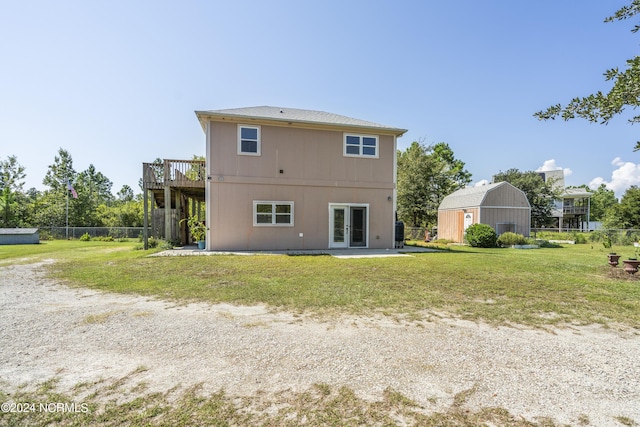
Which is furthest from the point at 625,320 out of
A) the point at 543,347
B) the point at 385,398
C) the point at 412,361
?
the point at 385,398

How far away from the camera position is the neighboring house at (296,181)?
12.9m

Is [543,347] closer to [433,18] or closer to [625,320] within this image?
[625,320]

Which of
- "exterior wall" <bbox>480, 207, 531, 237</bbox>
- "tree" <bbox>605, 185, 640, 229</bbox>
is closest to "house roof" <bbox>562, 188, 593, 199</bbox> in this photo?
"tree" <bbox>605, 185, 640, 229</bbox>

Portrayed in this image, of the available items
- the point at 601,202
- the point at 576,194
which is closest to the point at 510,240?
the point at 576,194

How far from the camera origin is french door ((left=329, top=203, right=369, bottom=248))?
14.1m

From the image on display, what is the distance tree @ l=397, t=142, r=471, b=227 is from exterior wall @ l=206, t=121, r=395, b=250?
529 inches

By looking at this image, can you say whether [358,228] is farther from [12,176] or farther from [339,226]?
[12,176]

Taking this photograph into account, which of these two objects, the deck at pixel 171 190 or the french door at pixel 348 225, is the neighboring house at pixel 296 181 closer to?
the french door at pixel 348 225

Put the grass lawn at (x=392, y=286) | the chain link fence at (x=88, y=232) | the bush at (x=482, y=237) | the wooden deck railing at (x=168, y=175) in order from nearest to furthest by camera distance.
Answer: the grass lawn at (x=392, y=286) < the wooden deck railing at (x=168, y=175) < the bush at (x=482, y=237) < the chain link fence at (x=88, y=232)

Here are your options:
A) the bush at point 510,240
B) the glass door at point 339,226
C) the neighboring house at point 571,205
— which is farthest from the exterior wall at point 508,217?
the neighboring house at point 571,205

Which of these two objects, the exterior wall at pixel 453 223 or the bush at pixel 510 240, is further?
the exterior wall at pixel 453 223

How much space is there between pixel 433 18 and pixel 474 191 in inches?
529

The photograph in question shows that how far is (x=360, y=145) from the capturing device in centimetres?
1423

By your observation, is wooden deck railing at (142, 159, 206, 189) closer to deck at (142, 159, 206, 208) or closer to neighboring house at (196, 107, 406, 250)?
deck at (142, 159, 206, 208)
